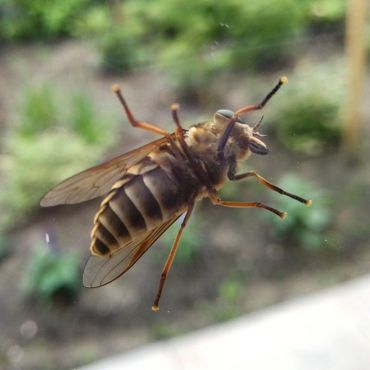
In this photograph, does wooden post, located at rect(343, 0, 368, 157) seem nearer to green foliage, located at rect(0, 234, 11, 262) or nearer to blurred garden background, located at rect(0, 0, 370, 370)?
blurred garden background, located at rect(0, 0, 370, 370)

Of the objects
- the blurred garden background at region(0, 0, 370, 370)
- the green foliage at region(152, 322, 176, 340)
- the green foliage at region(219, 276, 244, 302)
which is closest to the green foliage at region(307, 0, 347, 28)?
the blurred garden background at region(0, 0, 370, 370)

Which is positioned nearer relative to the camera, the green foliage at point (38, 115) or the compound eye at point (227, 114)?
the compound eye at point (227, 114)

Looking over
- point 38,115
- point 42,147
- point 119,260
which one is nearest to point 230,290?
point 42,147

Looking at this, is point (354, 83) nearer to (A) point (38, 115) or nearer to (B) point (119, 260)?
(A) point (38, 115)

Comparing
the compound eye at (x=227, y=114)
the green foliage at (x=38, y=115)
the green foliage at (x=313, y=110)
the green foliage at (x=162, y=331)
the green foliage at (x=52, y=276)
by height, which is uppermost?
the compound eye at (x=227, y=114)

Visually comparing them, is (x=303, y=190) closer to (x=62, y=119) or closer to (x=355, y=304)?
(x=355, y=304)

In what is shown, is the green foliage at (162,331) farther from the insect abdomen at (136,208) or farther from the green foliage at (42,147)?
the insect abdomen at (136,208)

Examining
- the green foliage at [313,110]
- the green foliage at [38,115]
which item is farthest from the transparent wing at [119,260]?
the green foliage at [38,115]

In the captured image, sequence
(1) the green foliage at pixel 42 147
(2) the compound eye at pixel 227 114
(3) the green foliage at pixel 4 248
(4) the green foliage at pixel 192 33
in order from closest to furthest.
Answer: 1. (2) the compound eye at pixel 227 114
2. (3) the green foliage at pixel 4 248
3. (1) the green foliage at pixel 42 147
4. (4) the green foliage at pixel 192 33

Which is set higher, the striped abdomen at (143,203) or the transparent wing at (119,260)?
the striped abdomen at (143,203)

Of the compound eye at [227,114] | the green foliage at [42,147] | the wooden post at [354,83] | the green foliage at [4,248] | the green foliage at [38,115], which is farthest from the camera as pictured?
the green foliage at [38,115]
